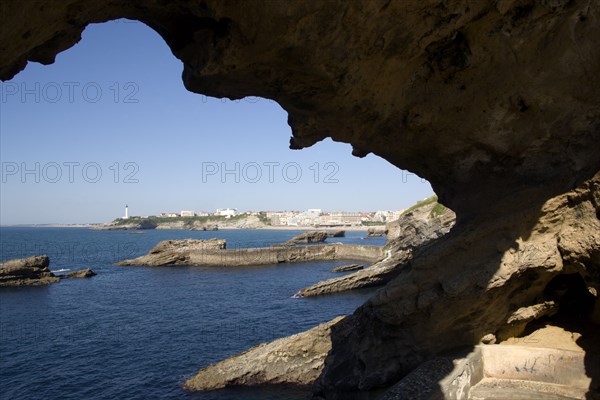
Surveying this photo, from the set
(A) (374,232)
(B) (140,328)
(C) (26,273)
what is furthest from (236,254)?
(A) (374,232)

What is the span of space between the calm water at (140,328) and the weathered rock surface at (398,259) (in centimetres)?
188

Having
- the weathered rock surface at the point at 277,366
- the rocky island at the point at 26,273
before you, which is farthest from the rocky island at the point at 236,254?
the weathered rock surface at the point at 277,366

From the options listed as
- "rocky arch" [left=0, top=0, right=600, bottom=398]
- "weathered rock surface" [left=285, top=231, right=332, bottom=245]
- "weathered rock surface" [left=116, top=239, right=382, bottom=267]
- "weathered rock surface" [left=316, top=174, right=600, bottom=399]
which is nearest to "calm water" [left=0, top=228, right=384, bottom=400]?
"weathered rock surface" [left=316, top=174, right=600, bottom=399]

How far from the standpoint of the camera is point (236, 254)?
74.4 metres

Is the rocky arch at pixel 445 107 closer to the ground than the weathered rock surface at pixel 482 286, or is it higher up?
higher up

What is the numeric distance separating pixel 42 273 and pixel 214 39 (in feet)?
198

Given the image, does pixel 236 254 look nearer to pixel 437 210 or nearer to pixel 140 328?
pixel 437 210

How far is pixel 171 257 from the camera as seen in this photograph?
75.6 m

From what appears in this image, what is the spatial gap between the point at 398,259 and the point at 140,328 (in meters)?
28.4

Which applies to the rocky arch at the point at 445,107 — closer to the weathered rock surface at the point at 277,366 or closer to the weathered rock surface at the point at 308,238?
the weathered rock surface at the point at 277,366

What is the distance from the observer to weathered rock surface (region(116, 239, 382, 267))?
74.2 metres

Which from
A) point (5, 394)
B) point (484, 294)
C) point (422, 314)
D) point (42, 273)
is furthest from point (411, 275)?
point (42, 273)

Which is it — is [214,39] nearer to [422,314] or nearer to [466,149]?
[466,149]

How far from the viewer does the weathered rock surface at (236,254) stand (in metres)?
74.2
